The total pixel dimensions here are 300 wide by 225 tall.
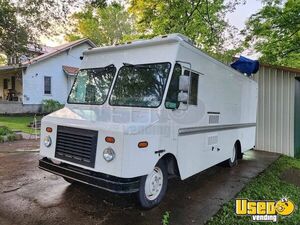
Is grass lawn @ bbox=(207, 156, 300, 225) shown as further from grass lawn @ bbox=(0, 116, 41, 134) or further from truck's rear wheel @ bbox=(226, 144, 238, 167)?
grass lawn @ bbox=(0, 116, 41, 134)

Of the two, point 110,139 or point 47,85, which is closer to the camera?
point 110,139

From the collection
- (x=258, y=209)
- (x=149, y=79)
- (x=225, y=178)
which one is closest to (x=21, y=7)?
(x=149, y=79)

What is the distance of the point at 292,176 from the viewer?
290 inches

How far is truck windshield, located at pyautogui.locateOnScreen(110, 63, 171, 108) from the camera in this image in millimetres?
4355

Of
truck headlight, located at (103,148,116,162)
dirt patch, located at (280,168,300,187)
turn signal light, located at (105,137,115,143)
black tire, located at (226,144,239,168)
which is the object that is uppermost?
turn signal light, located at (105,137,115,143)

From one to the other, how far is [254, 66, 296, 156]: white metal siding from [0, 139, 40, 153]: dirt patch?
8525mm

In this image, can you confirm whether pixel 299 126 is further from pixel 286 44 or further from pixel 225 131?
pixel 225 131

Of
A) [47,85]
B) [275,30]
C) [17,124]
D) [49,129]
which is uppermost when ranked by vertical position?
[275,30]

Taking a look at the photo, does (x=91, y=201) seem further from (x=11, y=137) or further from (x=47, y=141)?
(x=11, y=137)

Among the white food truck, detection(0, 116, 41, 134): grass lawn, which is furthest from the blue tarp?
detection(0, 116, 41, 134): grass lawn

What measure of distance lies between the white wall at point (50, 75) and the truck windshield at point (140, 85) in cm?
1656

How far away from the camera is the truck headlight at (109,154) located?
11.9ft

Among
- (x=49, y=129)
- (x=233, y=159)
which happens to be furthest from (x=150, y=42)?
(x=233, y=159)

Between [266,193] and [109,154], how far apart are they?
3.60m
